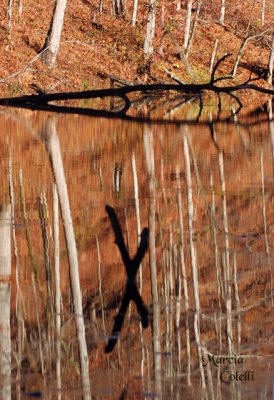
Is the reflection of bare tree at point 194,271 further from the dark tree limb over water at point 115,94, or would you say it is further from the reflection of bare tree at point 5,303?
the dark tree limb over water at point 115,94

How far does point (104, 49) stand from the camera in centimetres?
3603

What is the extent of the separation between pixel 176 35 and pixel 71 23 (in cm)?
769

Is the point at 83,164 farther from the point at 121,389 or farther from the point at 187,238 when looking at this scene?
the point at 121,389

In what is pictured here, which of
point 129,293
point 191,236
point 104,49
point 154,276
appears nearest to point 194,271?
point 154,276

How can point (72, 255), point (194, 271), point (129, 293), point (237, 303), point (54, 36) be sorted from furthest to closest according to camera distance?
point (54, 36) → point (72, 255) → point (194, 271) → point (129, 293) → point (237, 303)

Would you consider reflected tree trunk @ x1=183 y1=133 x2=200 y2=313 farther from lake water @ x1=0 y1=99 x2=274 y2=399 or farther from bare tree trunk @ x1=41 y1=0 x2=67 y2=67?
bare tree trunk @ x1=41 y1=0 x2=67 y2=67

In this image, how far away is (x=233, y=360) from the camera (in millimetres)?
3961

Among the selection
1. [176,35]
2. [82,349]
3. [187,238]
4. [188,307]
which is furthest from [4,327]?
[176,35]

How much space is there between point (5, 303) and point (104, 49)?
3173 cm

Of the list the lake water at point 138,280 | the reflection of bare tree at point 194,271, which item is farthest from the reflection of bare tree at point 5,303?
the reflection of bare tree at point 194,271

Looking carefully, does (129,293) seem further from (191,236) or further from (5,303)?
(191,236)

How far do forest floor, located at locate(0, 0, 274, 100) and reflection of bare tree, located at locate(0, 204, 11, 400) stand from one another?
17797 mm

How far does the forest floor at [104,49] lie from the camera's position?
29.6 m

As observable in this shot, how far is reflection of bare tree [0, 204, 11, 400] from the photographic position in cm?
378
